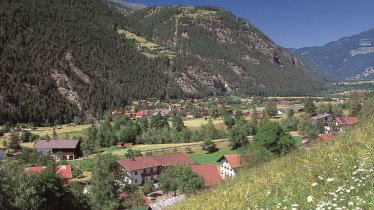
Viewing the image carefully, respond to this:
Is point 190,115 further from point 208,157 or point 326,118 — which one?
point 208,157

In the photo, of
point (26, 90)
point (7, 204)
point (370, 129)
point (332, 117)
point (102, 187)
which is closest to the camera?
point (370, 129)

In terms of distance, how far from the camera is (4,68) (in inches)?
7451

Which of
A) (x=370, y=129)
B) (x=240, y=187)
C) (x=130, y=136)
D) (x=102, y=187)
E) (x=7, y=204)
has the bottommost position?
(x=130, y=136)

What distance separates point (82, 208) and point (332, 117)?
11541cm

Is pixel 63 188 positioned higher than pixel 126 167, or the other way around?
pixel 63 188

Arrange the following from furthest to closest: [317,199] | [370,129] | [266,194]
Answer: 1. [370,129]
2. [266,194]
3. [317,199]

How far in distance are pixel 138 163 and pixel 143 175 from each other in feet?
8.59

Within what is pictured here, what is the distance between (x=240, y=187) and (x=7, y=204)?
65.7ft

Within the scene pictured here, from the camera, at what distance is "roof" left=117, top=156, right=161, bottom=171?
8074 cm

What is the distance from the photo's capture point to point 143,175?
82000mm

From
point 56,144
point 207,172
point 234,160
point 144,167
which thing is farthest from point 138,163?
point 56,144

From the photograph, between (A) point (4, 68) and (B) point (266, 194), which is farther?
(A) point (4, 68)

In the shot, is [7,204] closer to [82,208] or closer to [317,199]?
[82,208]

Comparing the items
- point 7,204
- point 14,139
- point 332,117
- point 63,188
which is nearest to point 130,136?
point 14,139
